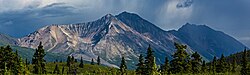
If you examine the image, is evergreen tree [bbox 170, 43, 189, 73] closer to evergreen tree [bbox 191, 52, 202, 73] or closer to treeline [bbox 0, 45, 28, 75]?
evergreen tree [bbox 191, 52, 202, 73]

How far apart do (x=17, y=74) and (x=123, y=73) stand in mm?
32609

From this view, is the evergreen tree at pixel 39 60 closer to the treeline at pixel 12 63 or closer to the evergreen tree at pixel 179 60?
the treeline at pixel 12 63

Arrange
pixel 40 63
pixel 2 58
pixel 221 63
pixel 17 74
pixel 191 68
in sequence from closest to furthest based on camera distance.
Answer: pixel 17 74 → pixel 2 58 → pixel 191 68 → pixel 40 63 → pixel 221 63

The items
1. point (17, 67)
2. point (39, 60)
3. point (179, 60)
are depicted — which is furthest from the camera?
point (39, 60)

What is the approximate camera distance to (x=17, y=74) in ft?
289

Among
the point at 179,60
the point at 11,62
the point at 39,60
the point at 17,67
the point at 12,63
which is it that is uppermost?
the point at 39,60

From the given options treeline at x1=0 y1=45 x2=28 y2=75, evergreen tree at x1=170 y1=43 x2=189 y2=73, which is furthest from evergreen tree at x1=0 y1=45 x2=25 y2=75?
evergreen tree at x1=170 y1=43 x2=189 y2=73

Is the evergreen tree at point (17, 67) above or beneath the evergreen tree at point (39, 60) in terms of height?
beneath

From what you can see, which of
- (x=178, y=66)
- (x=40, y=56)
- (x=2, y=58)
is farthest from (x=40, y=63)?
(x=178, y=66)

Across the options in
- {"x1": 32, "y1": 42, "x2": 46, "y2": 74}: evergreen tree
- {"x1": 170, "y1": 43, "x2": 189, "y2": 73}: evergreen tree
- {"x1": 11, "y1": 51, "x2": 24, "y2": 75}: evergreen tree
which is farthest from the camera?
{"x1": 32, "y1": 42, "x2": 46, "y2": 74}: evergreen tree

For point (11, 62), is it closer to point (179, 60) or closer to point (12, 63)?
point (12, 63)

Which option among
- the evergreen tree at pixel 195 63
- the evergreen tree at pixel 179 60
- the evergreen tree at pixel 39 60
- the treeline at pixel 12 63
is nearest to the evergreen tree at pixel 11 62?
the treeline at pixel 12 63

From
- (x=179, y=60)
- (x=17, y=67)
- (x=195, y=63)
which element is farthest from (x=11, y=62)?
(x=195, y=63)

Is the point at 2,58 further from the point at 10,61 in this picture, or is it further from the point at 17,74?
the point at 17,74
